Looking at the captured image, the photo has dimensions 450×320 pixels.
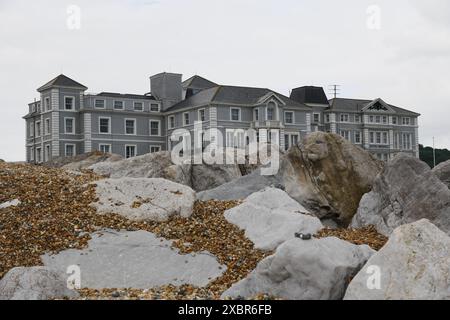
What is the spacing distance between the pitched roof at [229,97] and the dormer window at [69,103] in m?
11.7

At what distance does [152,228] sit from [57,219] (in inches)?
85.5

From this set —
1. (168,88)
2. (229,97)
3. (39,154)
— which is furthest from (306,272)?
(168,88)

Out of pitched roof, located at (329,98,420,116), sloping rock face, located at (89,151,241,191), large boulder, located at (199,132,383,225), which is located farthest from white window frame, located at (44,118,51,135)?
large boulder, located at (199,132,383,225)

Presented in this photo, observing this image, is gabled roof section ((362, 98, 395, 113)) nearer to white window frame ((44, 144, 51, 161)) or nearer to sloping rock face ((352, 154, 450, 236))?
white window frame ((44, 144, 51, 161))

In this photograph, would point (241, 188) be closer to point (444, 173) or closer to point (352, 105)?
point (444, 173)

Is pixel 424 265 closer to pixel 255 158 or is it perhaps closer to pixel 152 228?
pixel 152 228

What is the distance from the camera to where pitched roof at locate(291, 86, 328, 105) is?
97688 millimetres

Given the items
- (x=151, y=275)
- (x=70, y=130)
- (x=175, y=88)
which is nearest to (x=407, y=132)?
(x=175, y=88)

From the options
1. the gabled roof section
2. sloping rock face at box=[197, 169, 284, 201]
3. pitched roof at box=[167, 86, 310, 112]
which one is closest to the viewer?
sloping rock face at box=[197, 169, 284, 201]

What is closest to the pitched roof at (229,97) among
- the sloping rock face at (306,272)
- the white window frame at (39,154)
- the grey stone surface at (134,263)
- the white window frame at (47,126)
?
the white window frame at (47,126)

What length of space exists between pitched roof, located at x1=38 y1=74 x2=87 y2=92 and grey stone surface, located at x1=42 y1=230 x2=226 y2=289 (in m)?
65.3

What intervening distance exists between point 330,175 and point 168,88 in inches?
2588

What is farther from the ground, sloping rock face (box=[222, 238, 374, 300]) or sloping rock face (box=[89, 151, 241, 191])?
sloping rock face (box=[89, 151, 241, 191])

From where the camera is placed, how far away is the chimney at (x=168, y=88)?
84.5m
